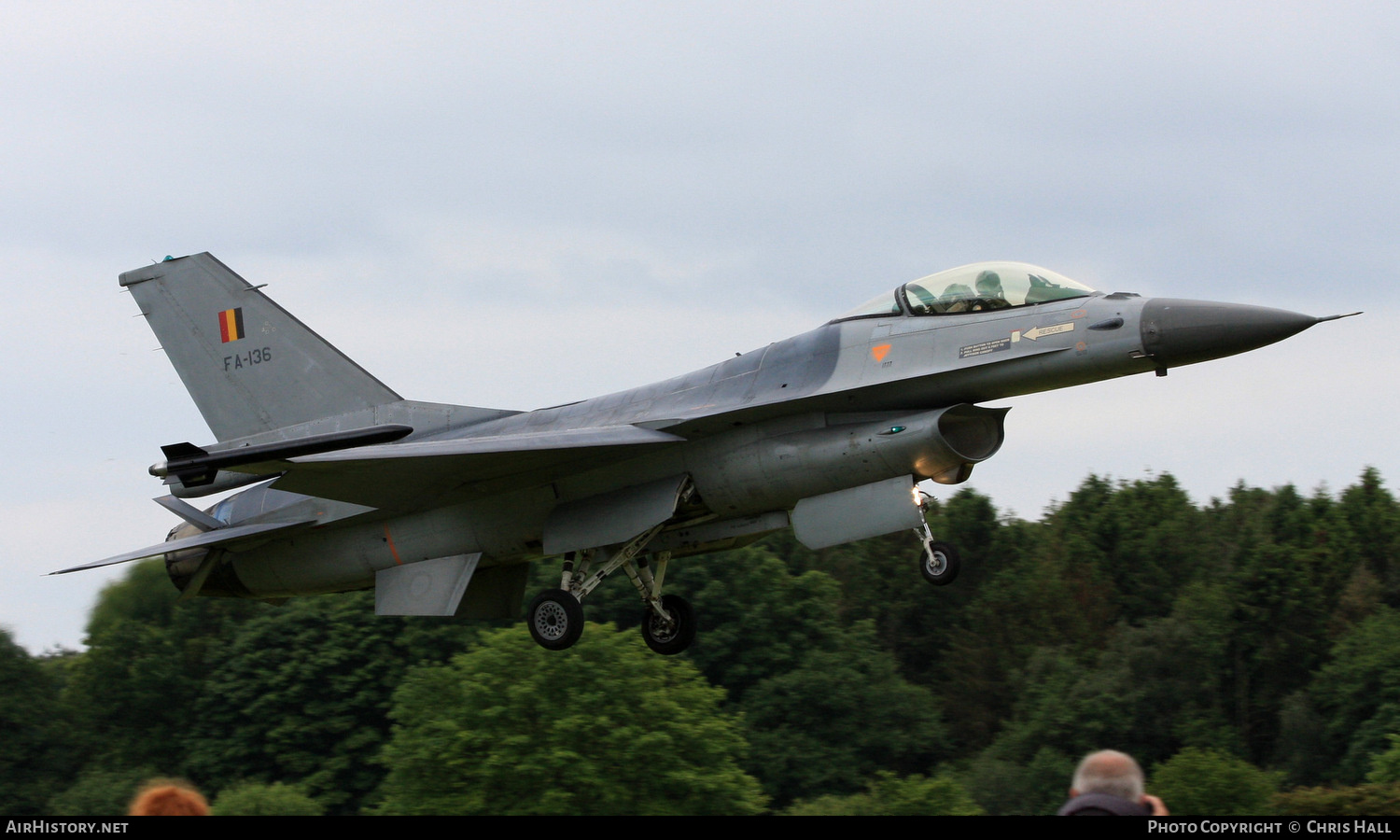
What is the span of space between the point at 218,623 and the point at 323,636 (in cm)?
711

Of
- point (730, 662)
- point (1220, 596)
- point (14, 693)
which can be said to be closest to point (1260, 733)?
point (1220, 596)

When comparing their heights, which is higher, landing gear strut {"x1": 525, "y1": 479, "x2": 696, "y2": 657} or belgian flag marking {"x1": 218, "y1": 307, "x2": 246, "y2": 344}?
belgian flag marking {"x1": 218, "y1": 307, "x2": 246, "y2": 344}

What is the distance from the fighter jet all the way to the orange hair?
758 centimetres

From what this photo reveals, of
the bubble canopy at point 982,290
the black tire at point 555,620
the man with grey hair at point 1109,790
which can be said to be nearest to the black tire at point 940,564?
the bubble canopy at point 982,290

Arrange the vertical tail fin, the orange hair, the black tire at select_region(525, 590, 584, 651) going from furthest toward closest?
the vertical tail fin < the black tire at select_region(525, 590, 584, 651) < the orange hair

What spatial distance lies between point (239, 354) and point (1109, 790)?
48.6 ft

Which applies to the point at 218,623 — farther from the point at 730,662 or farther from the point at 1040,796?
the point at 1040,796

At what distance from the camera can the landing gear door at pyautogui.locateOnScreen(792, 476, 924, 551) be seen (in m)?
14.5

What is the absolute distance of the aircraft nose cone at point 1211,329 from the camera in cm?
1344

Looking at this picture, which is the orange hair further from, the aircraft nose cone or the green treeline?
the green treeline

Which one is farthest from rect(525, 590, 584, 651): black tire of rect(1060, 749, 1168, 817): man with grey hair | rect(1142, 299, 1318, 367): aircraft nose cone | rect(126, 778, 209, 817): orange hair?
rect(1060, 749, 1168, 817): man with grey hair

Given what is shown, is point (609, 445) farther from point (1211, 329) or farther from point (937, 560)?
point (1211, 329)

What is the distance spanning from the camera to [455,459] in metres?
15.3
